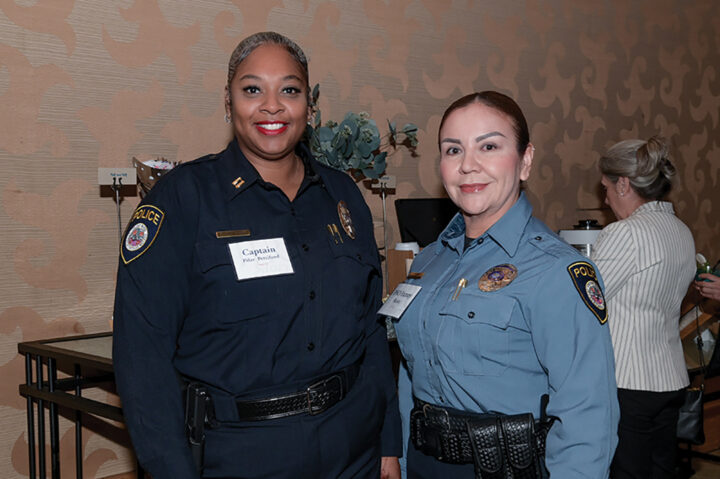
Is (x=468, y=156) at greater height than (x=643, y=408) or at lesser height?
greater

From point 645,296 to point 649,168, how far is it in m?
0.50

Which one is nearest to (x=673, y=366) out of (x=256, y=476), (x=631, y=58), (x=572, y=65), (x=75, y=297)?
(x=256, y=476)

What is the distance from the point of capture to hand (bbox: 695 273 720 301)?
2.92 metres

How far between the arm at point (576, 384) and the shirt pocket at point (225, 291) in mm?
575

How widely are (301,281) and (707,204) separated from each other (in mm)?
4586

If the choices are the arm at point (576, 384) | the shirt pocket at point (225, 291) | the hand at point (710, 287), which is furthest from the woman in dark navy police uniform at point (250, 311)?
the hand at point (710, 287)

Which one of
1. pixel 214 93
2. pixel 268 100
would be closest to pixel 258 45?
pixel 268 100

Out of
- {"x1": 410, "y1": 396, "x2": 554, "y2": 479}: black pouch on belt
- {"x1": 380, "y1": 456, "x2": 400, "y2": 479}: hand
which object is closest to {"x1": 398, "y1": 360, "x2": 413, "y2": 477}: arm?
{"x1": 380, "y1": 456, "x2": 400, "y2": 479}: hand

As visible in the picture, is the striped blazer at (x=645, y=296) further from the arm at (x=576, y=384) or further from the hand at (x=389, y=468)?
the arm at (x=576, y=384)

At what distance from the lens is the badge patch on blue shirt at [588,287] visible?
A: 1.29m

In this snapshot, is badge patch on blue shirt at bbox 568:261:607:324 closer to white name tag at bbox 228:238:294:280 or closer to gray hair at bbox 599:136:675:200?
white name tag at bbox 228:238:294:280

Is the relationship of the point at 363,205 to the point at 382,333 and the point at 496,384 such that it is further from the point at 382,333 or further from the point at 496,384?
the point at 496,384

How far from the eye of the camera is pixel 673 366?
236 centimetres

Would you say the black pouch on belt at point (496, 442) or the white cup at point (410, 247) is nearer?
the black pouch on belt at point (496, 442)
